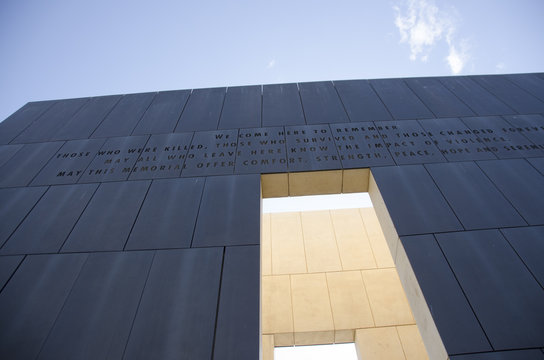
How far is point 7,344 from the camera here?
4.68 metres

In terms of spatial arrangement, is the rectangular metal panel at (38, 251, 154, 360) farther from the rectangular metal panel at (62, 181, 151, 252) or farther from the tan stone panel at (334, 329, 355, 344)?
the tan stone panel at (334, 329, 355, 344)

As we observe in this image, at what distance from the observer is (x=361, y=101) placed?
9.80 metres

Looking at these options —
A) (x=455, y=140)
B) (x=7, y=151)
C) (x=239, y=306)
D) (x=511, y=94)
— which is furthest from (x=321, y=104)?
(x=7, y=151)

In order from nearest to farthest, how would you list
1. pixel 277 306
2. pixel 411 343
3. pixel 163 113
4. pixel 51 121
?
pixel 163 113
pixel 51 121
pixel 411 343
pixel 277 306

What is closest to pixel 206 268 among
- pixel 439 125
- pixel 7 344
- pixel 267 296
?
pixel 7 344

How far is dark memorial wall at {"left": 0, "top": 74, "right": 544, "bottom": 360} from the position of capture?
4797mm

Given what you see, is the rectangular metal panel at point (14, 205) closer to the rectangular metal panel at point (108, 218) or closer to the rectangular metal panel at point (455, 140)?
the rectangular metal panel at point (108, 218)

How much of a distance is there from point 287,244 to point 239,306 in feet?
27.1

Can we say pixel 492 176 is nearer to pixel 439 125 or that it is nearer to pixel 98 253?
pixel 439 125

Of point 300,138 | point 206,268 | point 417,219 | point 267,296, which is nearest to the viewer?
point 206,268

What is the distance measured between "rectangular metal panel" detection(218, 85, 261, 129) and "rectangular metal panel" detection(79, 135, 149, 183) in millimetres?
2504

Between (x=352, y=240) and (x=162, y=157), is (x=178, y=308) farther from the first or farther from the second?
(x=352, y=240)

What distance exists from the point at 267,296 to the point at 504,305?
8354 millimetres

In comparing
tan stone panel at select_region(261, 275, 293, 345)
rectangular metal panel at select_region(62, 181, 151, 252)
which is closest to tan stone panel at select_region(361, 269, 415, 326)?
tan stone panel at select_region(261, 275, 293, 345)
